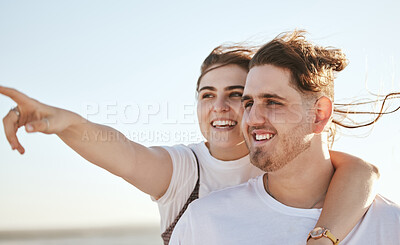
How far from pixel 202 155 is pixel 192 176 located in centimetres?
27

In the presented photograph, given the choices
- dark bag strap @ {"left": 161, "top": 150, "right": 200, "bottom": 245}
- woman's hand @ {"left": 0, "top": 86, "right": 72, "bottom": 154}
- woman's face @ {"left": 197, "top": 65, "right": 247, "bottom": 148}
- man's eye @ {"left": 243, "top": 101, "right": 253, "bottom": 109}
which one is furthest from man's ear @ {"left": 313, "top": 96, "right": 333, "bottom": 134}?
woman's hand @ {"left": 0, "top": 86, "right": 72, "bottom": 154}

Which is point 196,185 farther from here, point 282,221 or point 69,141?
point 69,141

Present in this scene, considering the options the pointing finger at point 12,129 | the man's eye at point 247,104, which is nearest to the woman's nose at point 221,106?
the man's eye at point 247,104

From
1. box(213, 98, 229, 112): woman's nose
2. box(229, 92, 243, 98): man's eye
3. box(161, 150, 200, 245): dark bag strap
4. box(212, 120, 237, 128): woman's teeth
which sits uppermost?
box(229, 92, 243, 98): man's eye

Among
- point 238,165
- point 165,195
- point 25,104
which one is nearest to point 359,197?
point 238,165

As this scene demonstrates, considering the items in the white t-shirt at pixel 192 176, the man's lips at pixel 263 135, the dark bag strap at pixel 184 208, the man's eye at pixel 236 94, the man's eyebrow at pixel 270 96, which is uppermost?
the man's eyebrow at pixel 270 96

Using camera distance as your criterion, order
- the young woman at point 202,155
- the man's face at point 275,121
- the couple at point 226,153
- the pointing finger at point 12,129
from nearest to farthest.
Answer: the pointing finger at point 12,129 → the young woman at point 202,155 → the couple at point 226,153 → the man's face at point 275,121

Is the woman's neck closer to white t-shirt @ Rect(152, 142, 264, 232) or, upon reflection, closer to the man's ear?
white t-shirt @ Rect(152, 142, 264, 232)

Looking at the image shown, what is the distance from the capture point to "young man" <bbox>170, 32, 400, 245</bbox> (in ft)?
8.91

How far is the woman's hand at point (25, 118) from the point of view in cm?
199

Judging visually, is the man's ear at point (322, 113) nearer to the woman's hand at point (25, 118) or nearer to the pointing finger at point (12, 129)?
the woman's hand at point (25, 118)

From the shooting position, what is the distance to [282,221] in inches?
108

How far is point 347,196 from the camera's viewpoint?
2.73 meters

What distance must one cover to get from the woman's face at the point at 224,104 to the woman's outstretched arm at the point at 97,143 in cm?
51
